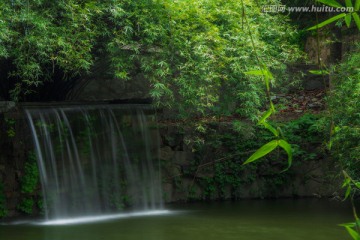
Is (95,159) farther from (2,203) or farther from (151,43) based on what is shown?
(151,43)

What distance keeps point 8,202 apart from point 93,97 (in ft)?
9.82

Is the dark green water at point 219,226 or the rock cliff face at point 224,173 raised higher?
the rock cliff face at point 224,173

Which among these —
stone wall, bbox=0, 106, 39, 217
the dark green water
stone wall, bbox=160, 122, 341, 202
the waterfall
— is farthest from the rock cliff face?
stone wall, bbox=0, 106, 39, 217

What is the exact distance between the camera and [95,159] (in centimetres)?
938

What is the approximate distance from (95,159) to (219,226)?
2.62 meters

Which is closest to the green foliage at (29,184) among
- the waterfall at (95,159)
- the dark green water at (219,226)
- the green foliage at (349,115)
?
the waterfall at (95,159)

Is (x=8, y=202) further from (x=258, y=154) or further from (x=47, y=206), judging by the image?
(x=258, y=154)

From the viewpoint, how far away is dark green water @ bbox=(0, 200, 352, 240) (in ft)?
23.4

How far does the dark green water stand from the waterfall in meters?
0.79

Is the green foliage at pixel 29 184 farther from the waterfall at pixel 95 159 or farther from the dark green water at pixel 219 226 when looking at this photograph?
the dark green water at pixel 219 226

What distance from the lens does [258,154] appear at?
2.45ft

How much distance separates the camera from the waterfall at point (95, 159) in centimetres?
887

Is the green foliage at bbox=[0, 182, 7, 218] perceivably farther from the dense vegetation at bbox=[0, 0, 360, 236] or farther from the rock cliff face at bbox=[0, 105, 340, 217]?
the rock cliff face at bbox=[0, 105, 340, 217]

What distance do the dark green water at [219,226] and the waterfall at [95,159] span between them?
2.59ft
